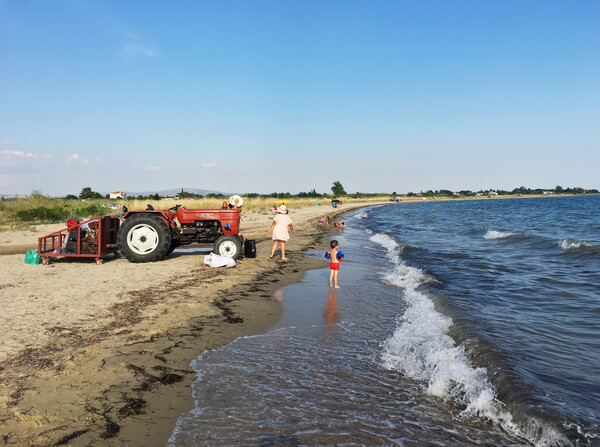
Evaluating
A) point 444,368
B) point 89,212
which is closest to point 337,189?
point 89,212

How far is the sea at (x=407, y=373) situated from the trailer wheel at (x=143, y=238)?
3.95 metres

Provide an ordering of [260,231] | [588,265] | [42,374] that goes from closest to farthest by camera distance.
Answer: [42,374], [588,265], [260,231]

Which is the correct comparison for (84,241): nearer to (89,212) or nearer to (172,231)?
(172,231)

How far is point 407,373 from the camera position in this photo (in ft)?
15.1

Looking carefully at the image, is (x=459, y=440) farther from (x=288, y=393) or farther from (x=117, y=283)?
(x=117, y=283)

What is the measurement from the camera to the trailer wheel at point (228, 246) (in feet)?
34.7

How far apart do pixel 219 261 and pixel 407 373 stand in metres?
6.42

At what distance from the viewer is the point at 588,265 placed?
42.4 feet

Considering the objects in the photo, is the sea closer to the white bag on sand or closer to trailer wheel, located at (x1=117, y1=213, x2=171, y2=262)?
the white bag on sand

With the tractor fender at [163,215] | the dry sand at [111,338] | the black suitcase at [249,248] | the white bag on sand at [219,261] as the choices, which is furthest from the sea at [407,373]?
the tractor fender at [163,215]

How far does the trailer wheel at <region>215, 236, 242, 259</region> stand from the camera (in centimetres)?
1057

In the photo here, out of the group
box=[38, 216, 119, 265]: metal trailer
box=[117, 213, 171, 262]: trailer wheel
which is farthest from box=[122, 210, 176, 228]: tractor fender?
box=[38, 216, 119, 265]: metal trailer

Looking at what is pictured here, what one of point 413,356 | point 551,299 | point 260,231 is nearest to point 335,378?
point 413,356

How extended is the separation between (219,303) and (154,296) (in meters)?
1.19
